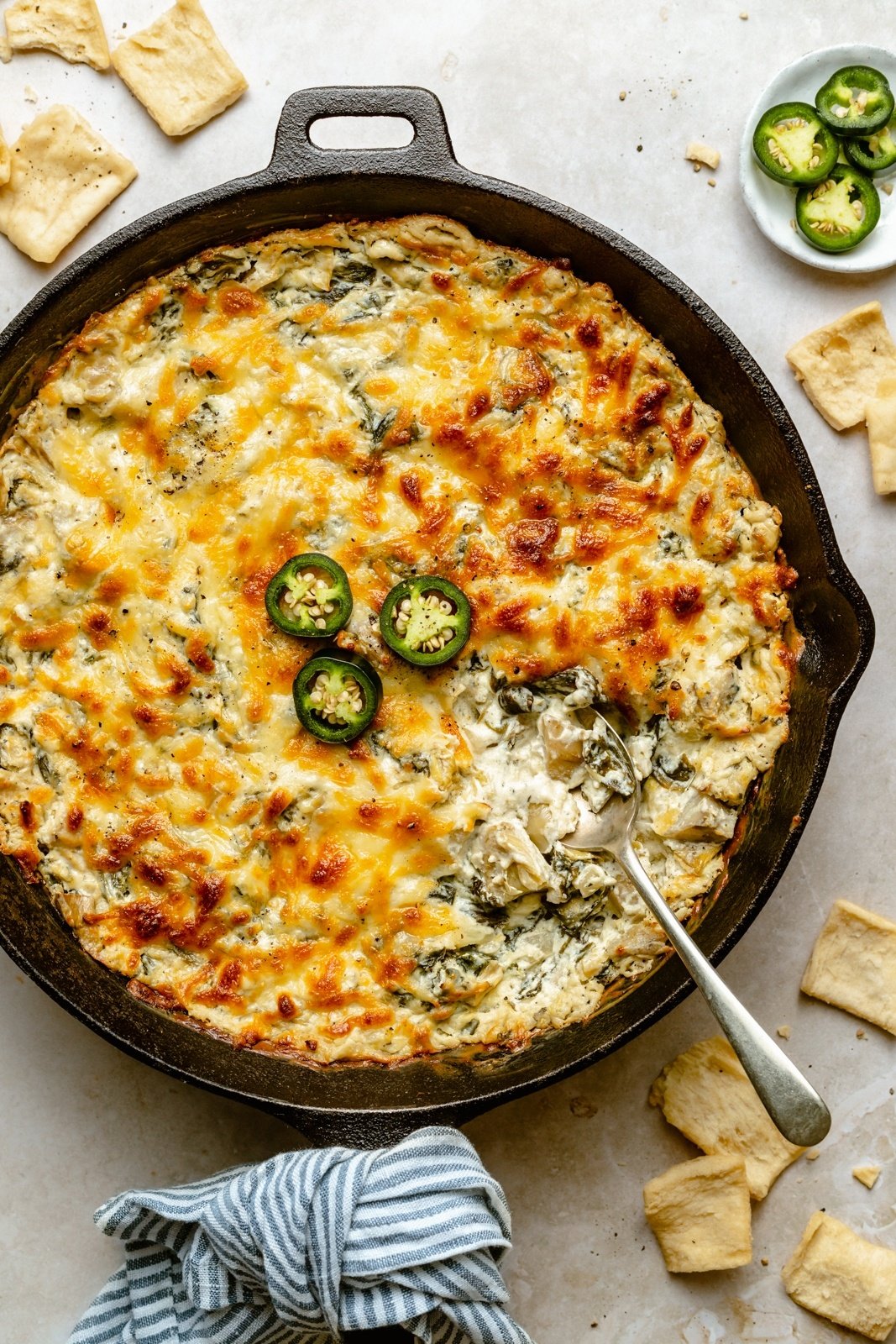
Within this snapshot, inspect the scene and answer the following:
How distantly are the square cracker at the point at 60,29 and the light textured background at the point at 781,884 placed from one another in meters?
0.07

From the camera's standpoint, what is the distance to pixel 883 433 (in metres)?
3.93

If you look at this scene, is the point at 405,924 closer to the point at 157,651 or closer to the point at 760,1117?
the point at 157,651

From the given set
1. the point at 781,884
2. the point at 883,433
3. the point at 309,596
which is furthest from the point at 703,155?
the point at 781,884

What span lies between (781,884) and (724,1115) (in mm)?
784

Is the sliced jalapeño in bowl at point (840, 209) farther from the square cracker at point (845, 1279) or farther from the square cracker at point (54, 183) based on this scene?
the square cracker at point (845, 1279)

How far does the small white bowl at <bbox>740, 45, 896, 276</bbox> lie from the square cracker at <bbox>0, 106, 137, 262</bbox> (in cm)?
212

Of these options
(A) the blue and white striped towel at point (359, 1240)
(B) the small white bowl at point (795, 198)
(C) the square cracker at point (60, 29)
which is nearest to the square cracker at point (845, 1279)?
(A) the blue and white striped towel at point (359, 1240)

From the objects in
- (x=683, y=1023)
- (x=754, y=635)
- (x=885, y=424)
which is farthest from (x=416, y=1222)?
(x=885, y=424)

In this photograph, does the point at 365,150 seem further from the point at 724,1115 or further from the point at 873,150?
the point at 724,1115

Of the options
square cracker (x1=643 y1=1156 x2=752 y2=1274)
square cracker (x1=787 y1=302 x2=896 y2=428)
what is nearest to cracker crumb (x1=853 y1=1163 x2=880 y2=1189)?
square cracker (x1=643 y1=1156 x2=752 y2=1274)

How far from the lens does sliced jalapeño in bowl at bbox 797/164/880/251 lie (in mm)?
3945

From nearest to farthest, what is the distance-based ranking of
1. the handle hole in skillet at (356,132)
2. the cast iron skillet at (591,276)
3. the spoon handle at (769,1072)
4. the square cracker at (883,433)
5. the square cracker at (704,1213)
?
the spoon handle at (769,1072) < the cast iron skillet at (591,276) < the square cracker at (704,1213) < the square cracker at (883,433) < the handle hole in skillet at (356,132)

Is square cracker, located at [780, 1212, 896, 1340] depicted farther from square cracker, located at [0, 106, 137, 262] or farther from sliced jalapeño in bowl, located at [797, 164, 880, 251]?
square cracker, located at [0, 106, 137, 262]

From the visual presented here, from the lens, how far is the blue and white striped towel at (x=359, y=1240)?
3.38m
